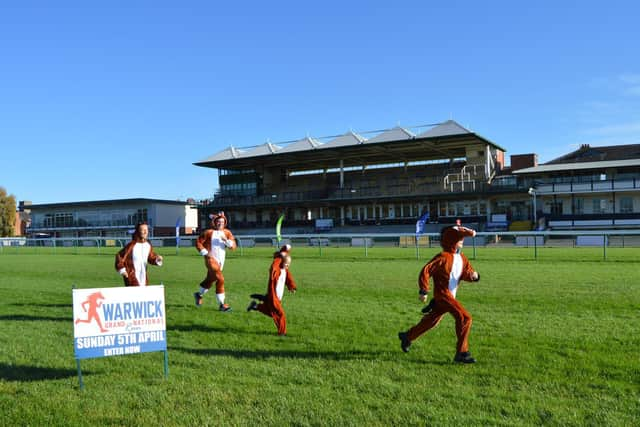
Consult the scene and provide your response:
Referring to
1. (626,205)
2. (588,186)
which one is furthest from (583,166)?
(626,205)

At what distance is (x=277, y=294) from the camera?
8.20 m

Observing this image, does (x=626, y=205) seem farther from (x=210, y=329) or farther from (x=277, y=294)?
(x=210, y=329)

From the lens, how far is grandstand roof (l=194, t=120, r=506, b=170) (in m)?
53.5

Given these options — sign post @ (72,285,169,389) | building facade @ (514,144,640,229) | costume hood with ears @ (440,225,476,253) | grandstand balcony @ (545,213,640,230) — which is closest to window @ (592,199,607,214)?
building facade @ (514,144,640,229)

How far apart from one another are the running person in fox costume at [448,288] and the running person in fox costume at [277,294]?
2014mm

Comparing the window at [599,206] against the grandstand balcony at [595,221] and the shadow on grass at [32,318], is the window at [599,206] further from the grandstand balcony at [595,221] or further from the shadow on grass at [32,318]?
the shadow on grass at [32,318]

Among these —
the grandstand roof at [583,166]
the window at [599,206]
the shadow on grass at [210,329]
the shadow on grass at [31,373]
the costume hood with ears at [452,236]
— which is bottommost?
the shadow on grass at [210,329]

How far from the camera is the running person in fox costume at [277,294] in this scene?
7973 mm

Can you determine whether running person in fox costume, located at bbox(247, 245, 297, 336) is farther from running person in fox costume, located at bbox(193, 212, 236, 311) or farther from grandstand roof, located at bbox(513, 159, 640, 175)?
grandstand roof, located at bbox(513, 159, 640, 175)

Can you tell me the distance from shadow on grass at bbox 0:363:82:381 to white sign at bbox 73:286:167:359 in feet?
2.78

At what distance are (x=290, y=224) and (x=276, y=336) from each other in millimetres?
54263

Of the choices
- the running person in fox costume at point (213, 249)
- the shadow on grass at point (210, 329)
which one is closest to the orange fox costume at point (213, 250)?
the running person in fox costume at point (213, 249)

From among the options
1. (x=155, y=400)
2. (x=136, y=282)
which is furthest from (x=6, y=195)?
(x=155, y=400)

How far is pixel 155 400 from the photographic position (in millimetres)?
5051
